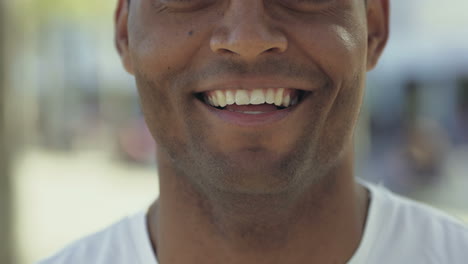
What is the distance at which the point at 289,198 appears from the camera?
213 cm

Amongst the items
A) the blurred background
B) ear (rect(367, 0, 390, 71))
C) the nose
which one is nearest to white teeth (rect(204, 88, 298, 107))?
the nose

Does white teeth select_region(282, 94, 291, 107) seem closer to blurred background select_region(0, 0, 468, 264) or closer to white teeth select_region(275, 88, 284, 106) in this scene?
white teeth select_region(275, 88, 284, 106)

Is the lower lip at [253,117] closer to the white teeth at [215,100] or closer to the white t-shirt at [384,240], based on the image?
the white teeth at [215,100]

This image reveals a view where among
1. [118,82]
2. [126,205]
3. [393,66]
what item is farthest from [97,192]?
[118,82]

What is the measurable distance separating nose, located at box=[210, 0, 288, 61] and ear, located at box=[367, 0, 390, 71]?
585mm

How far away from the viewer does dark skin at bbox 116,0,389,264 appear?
77.0 inches

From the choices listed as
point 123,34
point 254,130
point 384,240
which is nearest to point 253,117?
point 254,130

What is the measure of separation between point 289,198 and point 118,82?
20.6m

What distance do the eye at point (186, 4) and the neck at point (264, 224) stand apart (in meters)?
0.58

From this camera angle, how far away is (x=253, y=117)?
197cm

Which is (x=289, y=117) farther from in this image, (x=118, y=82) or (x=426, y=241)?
(x=118, y=82)

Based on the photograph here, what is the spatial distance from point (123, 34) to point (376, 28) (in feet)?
3.24

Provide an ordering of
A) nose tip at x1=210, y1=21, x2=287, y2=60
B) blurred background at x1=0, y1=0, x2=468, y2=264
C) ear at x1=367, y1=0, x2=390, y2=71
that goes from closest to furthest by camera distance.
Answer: nose tip at x1=210, y1=21, x2=287, y2=60, ear at x1=367, y1=0, x2=390, y2=71, blurred background at x1=0, y1=0, x2=468, y2=264

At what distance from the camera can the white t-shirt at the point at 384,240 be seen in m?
2.26
